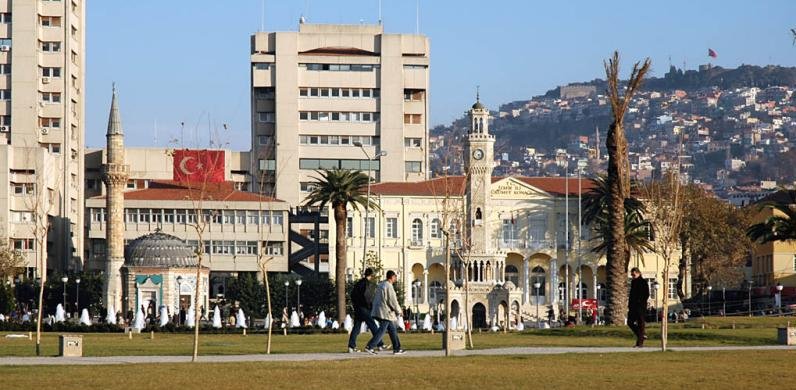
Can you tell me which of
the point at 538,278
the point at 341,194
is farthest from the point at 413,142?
the point at 341,194

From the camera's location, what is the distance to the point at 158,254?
122 metres

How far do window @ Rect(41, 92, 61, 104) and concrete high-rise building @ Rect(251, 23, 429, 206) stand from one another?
23.6 metres

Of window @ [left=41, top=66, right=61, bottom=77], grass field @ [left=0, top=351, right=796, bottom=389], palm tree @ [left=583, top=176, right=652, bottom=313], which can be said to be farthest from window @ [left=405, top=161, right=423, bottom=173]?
grass field @ [left=0, top=351, right=796, bottom=389]

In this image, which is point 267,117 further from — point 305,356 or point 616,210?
point 305,356

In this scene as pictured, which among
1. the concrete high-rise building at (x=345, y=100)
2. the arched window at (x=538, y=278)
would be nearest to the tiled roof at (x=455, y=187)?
the arched window at (x=538, y=278)

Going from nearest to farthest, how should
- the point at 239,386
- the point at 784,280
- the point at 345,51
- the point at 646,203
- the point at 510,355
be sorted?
the point at 239,386
the point at 510,355
the point at 646,203
the point at 784,280
the point at 345,51

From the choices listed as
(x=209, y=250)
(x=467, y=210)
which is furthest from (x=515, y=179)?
(x=209, y=250)

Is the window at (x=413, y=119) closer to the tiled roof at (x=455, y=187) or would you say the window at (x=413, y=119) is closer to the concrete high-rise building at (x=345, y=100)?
the concrete high-rise building at (x=345, y=100)

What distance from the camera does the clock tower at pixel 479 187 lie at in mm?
147875

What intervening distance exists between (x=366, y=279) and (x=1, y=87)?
124m

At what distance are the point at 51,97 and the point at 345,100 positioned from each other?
31.6m

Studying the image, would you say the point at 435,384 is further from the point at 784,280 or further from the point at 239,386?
the point at 784,280

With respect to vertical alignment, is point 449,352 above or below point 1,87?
below

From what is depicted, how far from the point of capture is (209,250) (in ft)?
498
